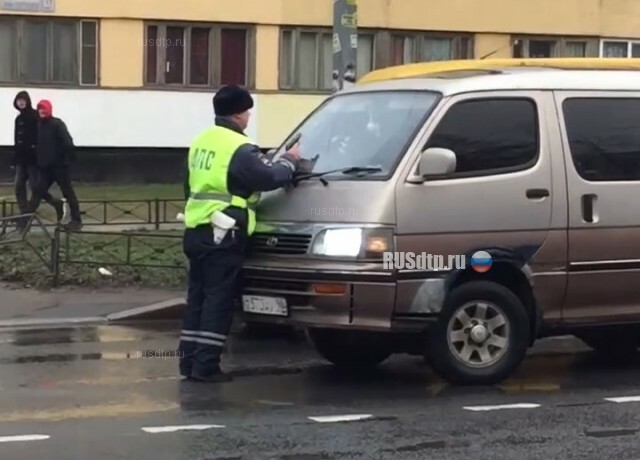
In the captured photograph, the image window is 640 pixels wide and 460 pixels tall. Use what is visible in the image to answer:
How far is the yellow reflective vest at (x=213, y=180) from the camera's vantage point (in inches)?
341

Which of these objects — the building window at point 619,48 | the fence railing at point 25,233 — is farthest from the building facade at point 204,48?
the fence railing at point 25,233

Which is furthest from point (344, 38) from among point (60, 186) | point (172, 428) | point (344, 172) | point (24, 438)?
point (24, 438)

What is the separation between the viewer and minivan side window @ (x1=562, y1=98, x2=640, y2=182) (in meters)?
9.01

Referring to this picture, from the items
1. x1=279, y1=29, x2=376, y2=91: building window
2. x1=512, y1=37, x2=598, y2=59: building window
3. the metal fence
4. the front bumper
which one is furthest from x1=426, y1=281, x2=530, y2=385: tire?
x1=512, y1=37, x2=598, y2=59: building window

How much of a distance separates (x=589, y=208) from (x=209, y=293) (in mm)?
2510

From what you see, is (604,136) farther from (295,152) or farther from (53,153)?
(53,153)

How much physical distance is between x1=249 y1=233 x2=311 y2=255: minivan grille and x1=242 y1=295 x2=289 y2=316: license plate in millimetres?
295

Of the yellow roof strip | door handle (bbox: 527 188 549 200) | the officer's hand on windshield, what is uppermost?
the yellow roof strip

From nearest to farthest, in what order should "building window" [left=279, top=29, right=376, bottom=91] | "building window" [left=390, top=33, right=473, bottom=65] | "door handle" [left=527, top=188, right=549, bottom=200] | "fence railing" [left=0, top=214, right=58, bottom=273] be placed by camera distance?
"door handle" [left=527, top=188, right=549, bottom=200], "fence railing" [left=0, top=214, right=58, bottom=273], "building window" [left=279, top=29, right=376, bottom=91], "building window" [left=390, top=33, right=473, bottom=65]

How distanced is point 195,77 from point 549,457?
20.2 meters

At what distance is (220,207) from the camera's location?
8.66 m

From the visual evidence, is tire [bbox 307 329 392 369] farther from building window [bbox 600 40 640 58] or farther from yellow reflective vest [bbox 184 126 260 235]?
building window [bbox 600 40 640 58]

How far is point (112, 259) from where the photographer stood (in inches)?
556

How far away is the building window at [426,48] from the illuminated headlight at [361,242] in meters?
19.8
